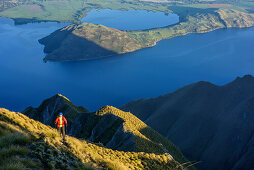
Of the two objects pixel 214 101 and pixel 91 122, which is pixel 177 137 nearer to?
pixel 214 101

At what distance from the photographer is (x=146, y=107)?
114m

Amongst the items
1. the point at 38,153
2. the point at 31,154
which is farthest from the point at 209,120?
the point at 31,154

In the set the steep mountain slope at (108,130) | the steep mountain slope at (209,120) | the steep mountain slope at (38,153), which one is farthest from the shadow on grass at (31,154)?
the steep mountain slope at (209,120)

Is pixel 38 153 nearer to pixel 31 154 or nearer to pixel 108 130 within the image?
pixel 31 154

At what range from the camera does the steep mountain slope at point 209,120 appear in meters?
73.8

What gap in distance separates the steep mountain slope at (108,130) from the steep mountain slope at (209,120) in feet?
82.6

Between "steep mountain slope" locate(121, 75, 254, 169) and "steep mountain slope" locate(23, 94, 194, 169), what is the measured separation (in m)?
25.2

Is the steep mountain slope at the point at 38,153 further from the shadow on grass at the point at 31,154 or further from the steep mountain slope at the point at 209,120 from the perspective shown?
the steep mountain slope at the point at 209,120

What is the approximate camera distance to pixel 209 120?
89.4 meters

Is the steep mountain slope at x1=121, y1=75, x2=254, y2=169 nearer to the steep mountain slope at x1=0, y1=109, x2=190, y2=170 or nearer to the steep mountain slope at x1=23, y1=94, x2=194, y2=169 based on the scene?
the steep mountain slope at x1=23, y1=94, x2=194, y2=169

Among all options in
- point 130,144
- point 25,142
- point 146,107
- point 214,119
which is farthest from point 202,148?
point 25,142

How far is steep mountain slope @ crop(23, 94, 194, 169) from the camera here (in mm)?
41375

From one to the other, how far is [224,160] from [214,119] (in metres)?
20.6

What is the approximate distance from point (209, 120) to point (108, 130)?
56.9 metres
